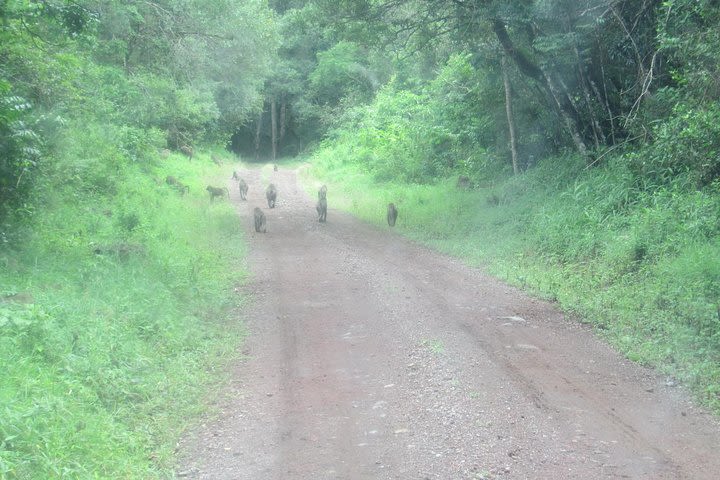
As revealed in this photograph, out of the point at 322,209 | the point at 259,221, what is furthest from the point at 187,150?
the point at 259,221

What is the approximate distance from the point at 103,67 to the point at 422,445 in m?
19.0

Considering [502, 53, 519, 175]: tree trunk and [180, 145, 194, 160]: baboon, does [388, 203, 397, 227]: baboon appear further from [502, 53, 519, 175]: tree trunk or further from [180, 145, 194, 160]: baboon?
[180, 145, 194, 160]: baboon

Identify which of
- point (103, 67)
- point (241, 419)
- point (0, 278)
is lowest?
point (241, 419)

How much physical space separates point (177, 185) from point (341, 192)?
7197 millimetres

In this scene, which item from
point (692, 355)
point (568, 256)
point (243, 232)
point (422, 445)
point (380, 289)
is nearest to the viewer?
point (422, 445)

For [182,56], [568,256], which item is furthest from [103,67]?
[568,256]

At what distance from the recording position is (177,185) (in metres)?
21.5

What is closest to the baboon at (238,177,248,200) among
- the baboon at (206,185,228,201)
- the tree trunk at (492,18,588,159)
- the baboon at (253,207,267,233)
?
the baboon at (206,185,228,201)

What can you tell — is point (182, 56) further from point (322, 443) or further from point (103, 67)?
point (322, 443)

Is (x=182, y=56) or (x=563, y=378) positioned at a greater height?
(x=182, y=56)

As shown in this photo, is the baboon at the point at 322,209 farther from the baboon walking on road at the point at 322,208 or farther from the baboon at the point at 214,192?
the baboon at the point at 214,192

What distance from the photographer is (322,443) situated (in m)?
5.56

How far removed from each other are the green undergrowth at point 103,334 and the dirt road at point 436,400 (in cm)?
46

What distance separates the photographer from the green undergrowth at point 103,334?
5145 millimetres
